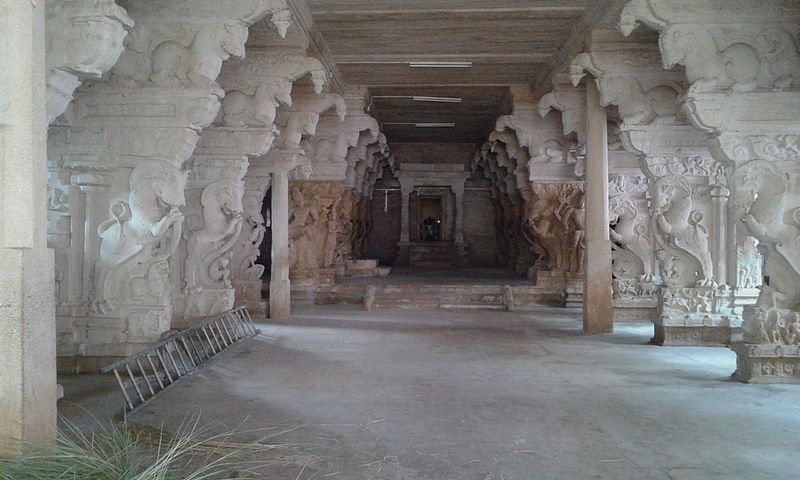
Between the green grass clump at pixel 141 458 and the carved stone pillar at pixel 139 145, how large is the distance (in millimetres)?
2256

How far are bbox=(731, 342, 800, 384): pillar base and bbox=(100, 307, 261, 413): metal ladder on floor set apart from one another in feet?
17.8

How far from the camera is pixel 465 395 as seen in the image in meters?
5.78

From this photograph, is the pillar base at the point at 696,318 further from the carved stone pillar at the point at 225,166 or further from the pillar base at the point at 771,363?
the carved stone pillar at the point at 225,166

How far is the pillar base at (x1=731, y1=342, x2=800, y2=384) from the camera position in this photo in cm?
617

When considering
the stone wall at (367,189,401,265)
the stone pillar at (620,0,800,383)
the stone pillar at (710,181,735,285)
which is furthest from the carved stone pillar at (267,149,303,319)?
the stone wall at (367,189,401,265)

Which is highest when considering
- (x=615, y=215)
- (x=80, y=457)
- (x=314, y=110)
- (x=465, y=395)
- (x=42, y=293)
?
(x=314, y=110)

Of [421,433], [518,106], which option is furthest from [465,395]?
[518,106]

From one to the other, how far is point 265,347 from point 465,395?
11.2 ft

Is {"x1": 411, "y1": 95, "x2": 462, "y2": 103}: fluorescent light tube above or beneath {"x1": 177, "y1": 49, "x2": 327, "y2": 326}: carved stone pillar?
above

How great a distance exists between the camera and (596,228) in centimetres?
979

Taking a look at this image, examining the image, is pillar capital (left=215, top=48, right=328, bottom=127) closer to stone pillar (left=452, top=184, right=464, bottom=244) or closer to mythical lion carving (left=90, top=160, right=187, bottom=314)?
mythical lion carving (left=90, top=160, right=187, bottom=314)

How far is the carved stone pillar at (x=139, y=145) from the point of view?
21.8 feet

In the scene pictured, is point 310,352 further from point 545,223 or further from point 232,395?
point 545,223

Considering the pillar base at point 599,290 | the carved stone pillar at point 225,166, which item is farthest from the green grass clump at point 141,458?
the pillar base at point 599,290
